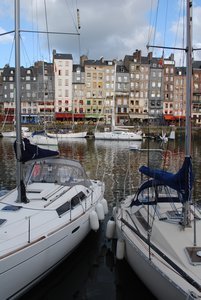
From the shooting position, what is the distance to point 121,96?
331 ft

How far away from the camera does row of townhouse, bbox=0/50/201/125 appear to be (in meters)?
98.6

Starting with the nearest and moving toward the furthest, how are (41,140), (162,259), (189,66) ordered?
(162,259)
(189,66)
(41,140)

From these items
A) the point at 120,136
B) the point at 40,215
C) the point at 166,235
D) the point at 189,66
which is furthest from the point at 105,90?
the point at 166,235

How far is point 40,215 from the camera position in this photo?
10109mm

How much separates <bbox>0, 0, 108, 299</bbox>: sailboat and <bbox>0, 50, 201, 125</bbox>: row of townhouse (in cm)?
8377

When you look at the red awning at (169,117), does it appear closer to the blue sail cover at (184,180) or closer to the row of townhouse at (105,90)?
the row of townhouse at (105,90)

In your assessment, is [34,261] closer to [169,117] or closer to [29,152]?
[29,152]

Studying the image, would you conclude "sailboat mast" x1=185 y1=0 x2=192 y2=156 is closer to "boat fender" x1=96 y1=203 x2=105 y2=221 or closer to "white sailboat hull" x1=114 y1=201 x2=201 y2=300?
"white sailboat hull" x1=114 y1=201 x2=201 y2=300

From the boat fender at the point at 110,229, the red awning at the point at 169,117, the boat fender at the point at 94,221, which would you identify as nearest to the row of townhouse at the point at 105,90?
the red awning at the point at 169,117

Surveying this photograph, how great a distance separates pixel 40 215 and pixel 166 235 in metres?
3.88

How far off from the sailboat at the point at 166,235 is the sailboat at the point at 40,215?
1.45 meters

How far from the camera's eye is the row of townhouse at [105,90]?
9856 cm

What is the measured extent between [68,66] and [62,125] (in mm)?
25053

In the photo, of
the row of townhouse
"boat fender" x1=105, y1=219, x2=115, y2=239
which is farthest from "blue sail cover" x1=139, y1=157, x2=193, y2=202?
the row of townhouse
